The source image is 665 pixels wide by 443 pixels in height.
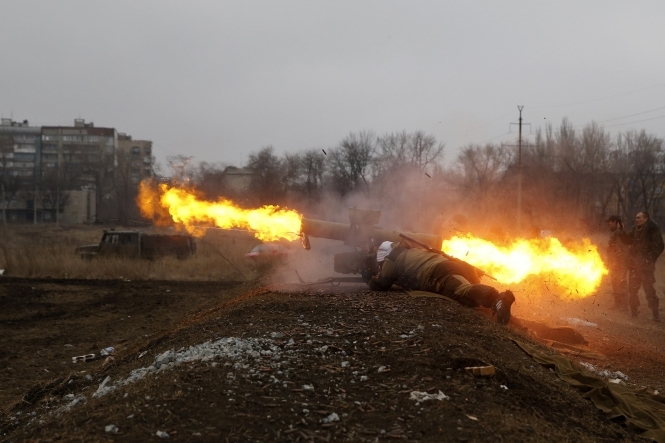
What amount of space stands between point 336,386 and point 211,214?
9.59 m

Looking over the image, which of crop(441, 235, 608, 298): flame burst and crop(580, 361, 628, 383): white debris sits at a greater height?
crop(441, 235, 608, 298): flame burst

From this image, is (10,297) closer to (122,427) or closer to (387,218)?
(387,218)

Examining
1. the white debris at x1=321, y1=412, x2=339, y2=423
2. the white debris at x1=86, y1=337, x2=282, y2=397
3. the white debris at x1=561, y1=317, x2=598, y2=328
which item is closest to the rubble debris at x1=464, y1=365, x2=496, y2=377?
the white debris at x1=321, y1=412, x2=339, y2=423

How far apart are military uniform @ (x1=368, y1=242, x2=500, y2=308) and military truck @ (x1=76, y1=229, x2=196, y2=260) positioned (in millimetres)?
17436

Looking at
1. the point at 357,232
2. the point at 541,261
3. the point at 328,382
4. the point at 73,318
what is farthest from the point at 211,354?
the point at 73,318

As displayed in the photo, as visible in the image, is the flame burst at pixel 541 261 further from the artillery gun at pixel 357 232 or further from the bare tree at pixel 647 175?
the bare tree at pixel 647 175

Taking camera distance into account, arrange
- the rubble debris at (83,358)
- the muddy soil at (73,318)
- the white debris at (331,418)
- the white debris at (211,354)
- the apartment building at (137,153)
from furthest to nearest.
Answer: the apartment building at (137,153)
the rubble debris at (83,358)
the muddy soil at (73,318)
the white debris at (211,354)
the white debris at (331,418)

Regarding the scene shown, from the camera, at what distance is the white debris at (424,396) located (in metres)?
4.36

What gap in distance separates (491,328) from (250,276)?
53.6 feet

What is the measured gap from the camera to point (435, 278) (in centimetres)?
932

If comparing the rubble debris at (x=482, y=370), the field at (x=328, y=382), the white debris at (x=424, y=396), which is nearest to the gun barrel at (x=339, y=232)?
the field at (x=328, y=382)

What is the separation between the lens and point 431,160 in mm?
36625

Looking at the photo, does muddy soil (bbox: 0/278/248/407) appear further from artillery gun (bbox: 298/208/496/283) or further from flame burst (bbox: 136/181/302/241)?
artillery gun (bbox: 298/208/496/283)

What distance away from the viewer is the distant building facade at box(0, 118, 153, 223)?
7212 cm
